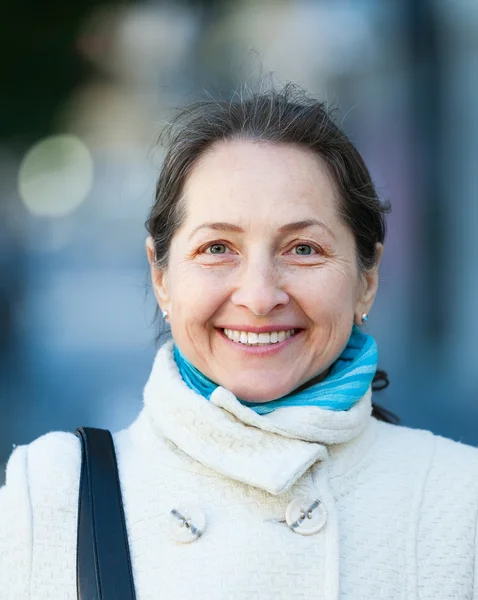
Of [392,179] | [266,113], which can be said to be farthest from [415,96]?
[266,113]

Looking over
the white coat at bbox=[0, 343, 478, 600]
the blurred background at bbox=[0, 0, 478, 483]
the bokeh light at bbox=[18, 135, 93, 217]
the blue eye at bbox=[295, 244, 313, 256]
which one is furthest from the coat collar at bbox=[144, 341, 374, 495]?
the bokeh light at bbox=[18, 135, 93, 217]

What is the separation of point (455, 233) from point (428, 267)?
10.2 inches

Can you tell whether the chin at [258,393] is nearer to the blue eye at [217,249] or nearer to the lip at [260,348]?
the lip at [260,348]

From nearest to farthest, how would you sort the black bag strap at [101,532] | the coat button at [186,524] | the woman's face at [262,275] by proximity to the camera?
the black bag strap at [101,532], the coat button at [186,524], the woman's face at [262,275]

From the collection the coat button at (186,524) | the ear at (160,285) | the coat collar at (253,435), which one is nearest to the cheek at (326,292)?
the coat collar at (253,435)

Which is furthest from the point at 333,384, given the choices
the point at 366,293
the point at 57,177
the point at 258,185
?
the point at 57,177

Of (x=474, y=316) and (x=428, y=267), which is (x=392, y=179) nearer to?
(x=428, y=267)

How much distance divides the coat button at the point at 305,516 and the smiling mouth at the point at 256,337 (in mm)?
381

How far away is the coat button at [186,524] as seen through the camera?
6.32 ft

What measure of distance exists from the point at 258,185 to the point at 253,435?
0.59 m

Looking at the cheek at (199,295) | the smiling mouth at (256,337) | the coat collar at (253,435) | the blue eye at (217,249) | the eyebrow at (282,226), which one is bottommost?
the coat collar at (253,435)

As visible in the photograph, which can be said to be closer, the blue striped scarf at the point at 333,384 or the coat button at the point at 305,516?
the coat button at the point at 305,516

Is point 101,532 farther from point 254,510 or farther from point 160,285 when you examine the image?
point 160,285

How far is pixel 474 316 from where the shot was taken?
5.06m
